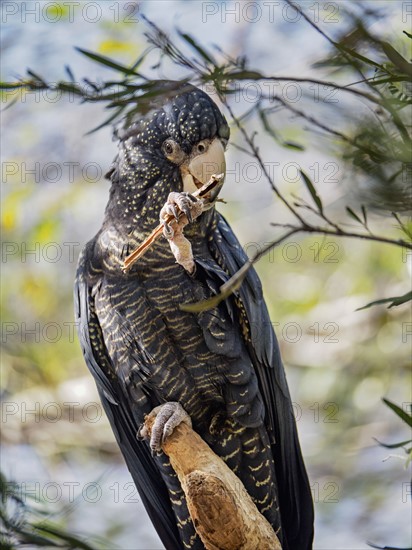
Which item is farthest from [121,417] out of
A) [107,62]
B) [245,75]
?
[245,75]

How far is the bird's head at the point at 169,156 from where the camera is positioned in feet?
13.0

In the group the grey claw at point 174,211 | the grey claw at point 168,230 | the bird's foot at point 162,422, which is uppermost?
the grey claw at point 174,211

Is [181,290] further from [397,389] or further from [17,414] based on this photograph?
[397,389]

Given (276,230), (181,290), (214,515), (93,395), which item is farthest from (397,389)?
(214,515)

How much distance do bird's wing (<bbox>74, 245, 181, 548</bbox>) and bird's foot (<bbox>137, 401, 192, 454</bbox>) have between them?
0.25m

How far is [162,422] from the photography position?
12.5 ft

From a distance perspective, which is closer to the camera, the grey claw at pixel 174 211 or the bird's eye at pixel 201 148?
the grey claw at pixel 174 211

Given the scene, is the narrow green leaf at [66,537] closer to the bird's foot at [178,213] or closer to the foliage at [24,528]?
the foliage at [24,528]

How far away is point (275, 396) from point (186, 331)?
58 cm

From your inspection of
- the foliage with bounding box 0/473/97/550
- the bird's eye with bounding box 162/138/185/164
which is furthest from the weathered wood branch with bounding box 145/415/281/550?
the bird's eye with bounding box 162/138/185/164

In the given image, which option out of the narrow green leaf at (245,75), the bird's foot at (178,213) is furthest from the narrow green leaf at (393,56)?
the bird's foot at (178,213)

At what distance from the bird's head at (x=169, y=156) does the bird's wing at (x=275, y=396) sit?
36 centimetres

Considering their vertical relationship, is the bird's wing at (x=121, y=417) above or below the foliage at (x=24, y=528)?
above

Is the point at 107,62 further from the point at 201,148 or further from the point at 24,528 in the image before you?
the point at 24,528
